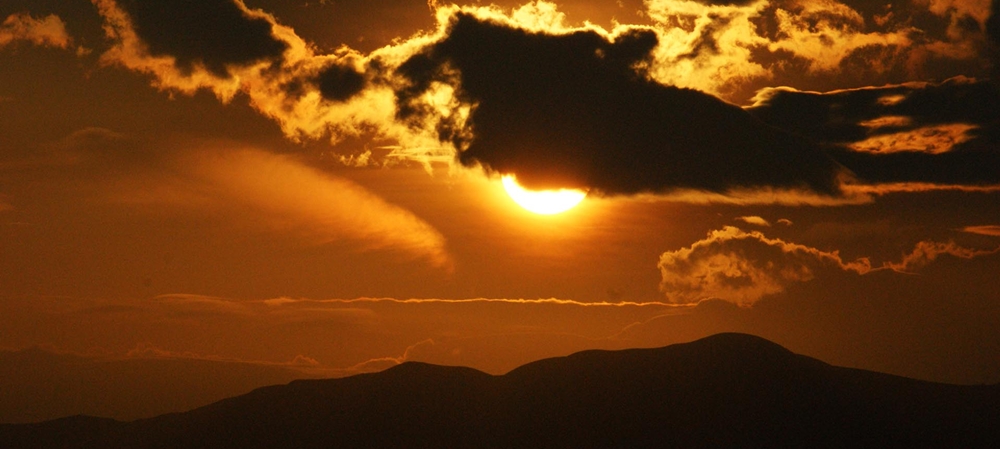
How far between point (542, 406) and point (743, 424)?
41959mm

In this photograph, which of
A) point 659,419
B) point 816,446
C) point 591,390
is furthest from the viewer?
point 591,390

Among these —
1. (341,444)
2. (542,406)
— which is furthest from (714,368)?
(341,444)

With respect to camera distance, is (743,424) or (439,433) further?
(439,433)

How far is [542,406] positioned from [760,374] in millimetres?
46701

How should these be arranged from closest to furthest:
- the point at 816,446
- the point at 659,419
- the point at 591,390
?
the point at 816,446, the point at 659,419, the point at 591,390

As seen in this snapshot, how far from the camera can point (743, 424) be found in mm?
178500

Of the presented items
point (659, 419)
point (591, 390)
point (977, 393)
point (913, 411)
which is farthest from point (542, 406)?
point (977, 393)

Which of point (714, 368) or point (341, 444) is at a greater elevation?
point (714, 368)

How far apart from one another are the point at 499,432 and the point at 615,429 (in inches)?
955

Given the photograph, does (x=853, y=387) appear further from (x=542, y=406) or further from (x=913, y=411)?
(x=542, y=406)

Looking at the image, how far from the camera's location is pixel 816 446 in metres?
172

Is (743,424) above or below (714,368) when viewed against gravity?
below

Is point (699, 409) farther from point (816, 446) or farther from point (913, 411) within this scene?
point (913, 411)

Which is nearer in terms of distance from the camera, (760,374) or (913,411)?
(913,411)
